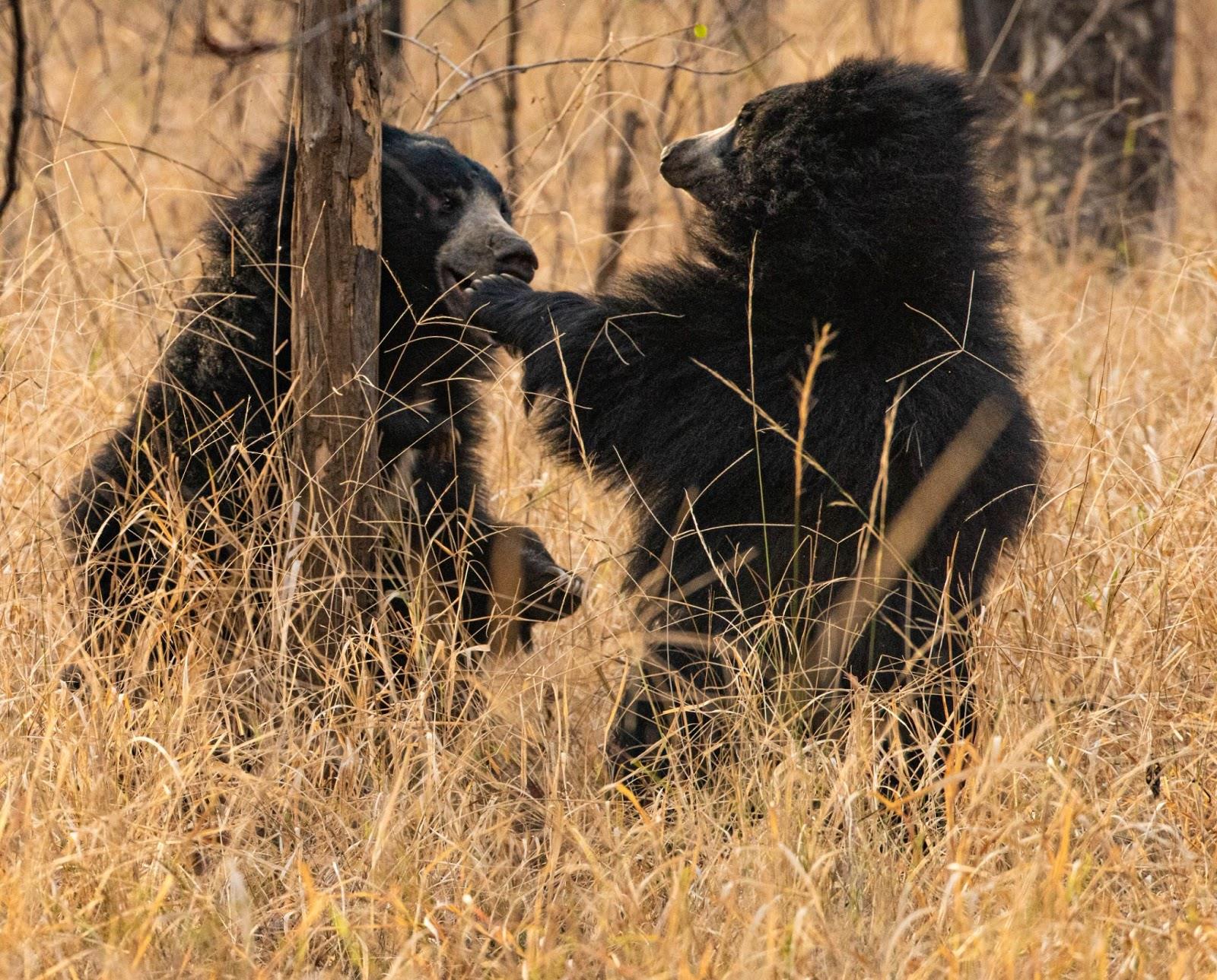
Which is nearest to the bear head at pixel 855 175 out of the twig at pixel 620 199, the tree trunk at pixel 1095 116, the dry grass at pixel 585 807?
the dry grass at pixel 585 807

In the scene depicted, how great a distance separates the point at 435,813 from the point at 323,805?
8.7 inches

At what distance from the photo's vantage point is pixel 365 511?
3.30 m

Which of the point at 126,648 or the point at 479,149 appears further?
the point at 479,149

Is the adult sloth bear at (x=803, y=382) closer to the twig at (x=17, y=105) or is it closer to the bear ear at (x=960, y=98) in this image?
the bear ear at (x=960, y=98)

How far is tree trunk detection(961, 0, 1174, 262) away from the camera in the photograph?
658 cm

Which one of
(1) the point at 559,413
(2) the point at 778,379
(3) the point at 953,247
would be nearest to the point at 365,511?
(1) the point at 559,413

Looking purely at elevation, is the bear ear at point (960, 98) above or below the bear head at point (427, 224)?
above

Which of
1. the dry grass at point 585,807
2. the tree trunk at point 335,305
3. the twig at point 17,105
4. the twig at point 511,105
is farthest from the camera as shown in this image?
the twig at point 511,105

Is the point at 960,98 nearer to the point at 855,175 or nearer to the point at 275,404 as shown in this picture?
the point at 855,175

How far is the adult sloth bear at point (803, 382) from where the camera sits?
2975 mm

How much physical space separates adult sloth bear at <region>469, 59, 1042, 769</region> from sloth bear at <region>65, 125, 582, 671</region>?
13.6 inches

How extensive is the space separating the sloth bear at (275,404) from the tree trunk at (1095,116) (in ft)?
12.3

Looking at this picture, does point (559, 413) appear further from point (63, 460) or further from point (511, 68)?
point (63, 460)

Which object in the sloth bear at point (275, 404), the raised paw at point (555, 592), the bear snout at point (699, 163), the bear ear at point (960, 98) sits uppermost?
the bear ear at point (960, 98)
